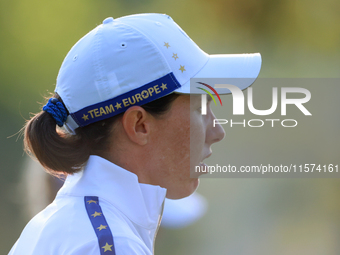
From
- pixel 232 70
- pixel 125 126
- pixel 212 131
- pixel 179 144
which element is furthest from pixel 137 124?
pixel 232 70

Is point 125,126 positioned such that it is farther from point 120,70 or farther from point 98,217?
point 98,217

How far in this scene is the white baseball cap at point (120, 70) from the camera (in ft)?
3.52

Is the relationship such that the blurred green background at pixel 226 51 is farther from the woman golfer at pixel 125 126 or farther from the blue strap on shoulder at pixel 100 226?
the blue strap on shoulder at pixel 100 226

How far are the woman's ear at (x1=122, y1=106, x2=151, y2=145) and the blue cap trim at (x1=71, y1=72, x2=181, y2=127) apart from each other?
0.02 m

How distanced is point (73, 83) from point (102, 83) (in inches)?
3.7

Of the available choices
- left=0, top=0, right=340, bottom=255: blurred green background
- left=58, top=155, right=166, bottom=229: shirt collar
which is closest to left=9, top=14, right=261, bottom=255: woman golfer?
left=58, top=155, right=166, bottom=229: shirt collar

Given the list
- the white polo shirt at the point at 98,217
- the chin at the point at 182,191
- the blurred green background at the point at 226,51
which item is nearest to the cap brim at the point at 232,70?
the chin at the point at 182,191

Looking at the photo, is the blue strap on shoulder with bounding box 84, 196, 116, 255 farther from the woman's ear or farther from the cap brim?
the cap brim

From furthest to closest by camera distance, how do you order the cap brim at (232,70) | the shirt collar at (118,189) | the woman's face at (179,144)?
the cap brim at (232,70) < the woman's face at (179,144) < the shirt collar at (118,189)

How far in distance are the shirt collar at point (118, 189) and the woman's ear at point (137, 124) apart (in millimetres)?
104

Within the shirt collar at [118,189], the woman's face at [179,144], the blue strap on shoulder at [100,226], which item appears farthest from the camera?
the woman's face at [179,144]

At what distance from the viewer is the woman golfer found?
1.05 meters

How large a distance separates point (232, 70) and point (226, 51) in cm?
434

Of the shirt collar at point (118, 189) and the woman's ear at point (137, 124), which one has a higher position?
the woman's ear at point (137, 124)
